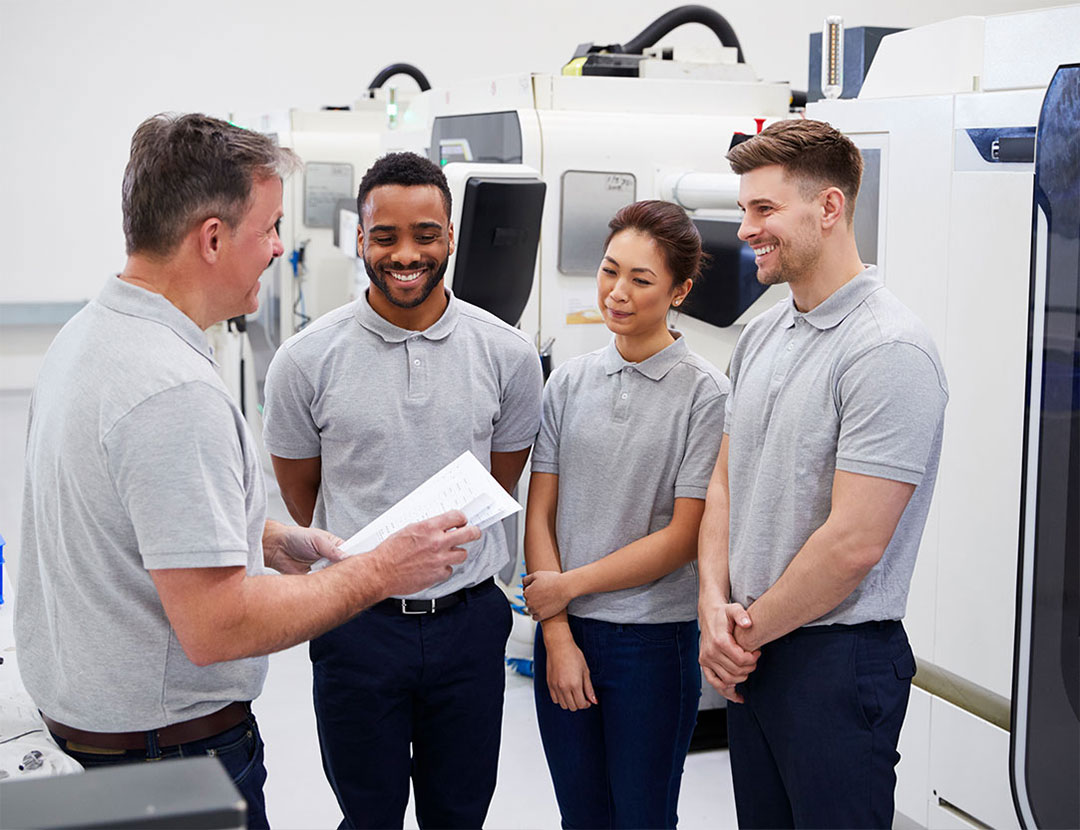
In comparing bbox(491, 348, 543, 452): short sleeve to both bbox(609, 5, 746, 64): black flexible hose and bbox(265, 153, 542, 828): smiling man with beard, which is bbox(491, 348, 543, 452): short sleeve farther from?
bbox(609, 5, 746, 64): black flexible hose

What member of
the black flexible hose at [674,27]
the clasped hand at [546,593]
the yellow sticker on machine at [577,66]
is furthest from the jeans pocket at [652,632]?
the black flexible hose at [674,27]

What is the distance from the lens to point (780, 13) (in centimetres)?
793

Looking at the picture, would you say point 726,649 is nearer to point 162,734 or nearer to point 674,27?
point 162,734

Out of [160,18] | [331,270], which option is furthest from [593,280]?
[160,18]

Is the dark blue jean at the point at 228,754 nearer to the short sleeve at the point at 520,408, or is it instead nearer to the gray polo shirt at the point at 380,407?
the gray polo shirt at the point at 380,407

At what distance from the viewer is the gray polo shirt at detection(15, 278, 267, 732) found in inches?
51.0

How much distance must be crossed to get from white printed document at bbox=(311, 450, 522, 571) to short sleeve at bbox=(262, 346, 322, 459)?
0.32m

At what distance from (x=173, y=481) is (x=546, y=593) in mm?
849

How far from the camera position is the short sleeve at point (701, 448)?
1995 millimetres

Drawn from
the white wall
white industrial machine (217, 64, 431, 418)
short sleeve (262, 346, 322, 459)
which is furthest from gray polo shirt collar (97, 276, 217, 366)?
the white wall

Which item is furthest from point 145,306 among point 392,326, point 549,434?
point 549,434

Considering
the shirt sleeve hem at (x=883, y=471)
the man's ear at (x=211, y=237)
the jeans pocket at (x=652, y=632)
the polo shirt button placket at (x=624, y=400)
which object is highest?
the man's ear at (x=211, y=237)

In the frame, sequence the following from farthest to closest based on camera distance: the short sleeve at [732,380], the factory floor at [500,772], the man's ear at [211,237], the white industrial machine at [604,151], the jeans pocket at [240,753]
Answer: the white industrial machine at [604,151] → the factory floor at [500,772] → the short sleeve at [732,380] → the jeans pocket at [240,753] → the man's ear at [211,237]

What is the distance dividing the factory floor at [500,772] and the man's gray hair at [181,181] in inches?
69.2
